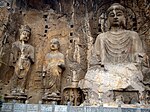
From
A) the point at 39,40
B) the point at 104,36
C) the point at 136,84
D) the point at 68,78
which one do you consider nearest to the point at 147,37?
the point at 104,36

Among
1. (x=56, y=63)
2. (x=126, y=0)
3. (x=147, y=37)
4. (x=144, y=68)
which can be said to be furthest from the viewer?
(x=126, y=0)

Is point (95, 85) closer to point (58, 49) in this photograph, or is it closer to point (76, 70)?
point (76, 70)

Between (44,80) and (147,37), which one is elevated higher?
(147,37)

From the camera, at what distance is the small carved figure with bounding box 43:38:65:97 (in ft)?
23.4

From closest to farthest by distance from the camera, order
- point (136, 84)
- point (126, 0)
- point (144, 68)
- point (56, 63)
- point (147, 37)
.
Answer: point (136, 84), point (144, 68), point (56, 63), point (147, 37), point (126, 0)

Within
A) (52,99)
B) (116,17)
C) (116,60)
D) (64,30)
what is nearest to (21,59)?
(52,99)

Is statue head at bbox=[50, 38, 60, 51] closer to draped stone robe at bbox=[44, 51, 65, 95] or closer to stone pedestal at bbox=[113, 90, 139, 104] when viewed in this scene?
draped stone robe at bbox=[44, 51, 65, 95]

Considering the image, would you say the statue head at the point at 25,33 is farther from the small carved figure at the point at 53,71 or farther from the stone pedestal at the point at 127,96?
the stone pedestal at the point at 127,96

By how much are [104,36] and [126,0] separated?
1.79 m

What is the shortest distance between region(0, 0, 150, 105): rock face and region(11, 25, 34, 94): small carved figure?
20 cm

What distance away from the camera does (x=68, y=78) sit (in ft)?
24.6

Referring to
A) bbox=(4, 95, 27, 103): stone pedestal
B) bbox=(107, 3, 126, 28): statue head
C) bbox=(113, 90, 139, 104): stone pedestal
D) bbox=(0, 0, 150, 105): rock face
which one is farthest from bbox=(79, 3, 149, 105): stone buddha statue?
bbox=(4, 95, 27, 103): stone pedestal

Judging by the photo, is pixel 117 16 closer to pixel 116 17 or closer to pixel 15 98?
pixel 116 17

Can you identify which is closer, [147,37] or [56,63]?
[56,63]
